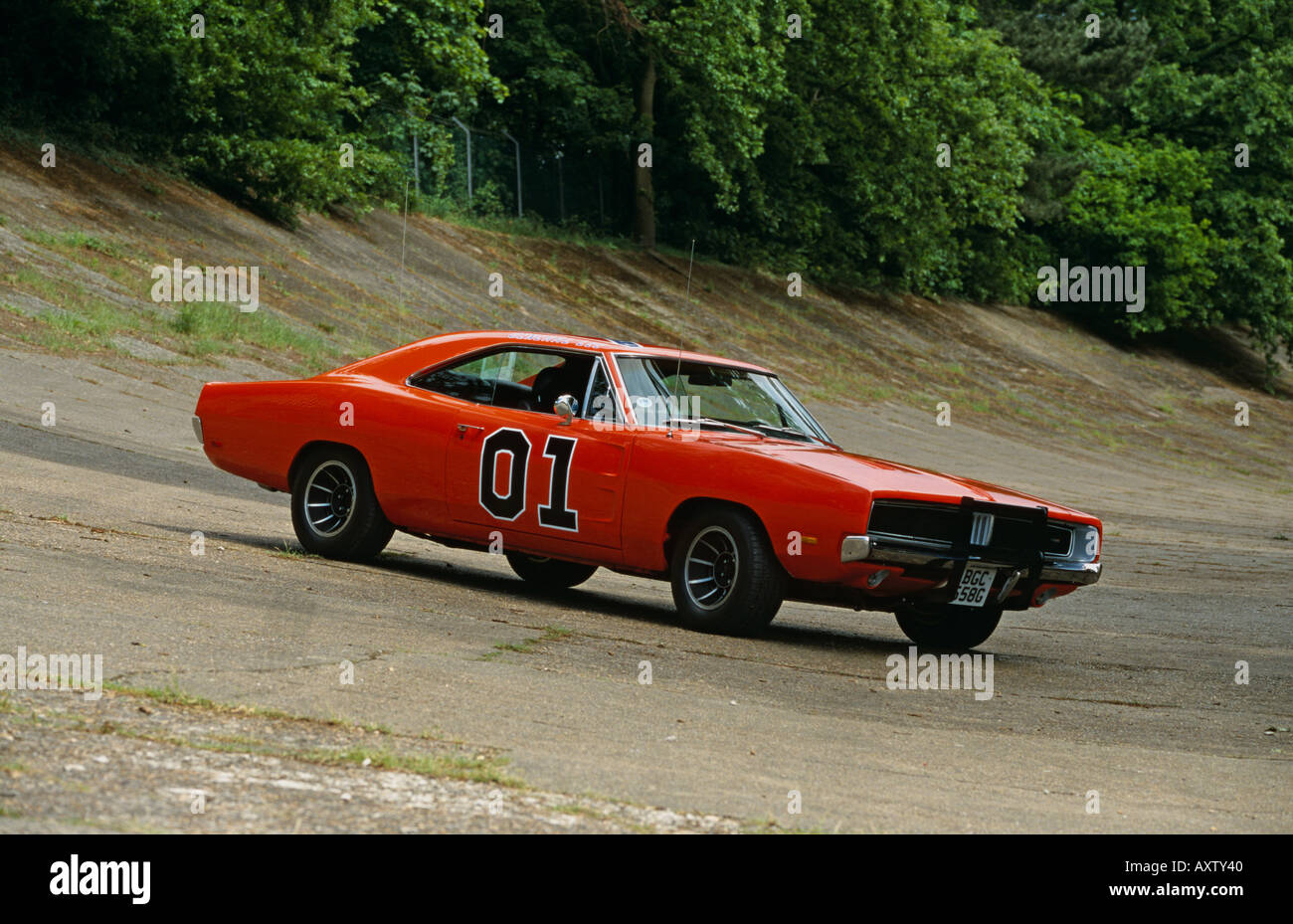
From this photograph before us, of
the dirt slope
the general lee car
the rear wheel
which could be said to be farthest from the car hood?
the dirt slope

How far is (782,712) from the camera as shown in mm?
6859

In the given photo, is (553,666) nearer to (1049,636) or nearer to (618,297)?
(1049,636)

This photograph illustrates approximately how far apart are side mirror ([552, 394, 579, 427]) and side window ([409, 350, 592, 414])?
24 centimetres

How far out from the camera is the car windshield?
953 centimetres

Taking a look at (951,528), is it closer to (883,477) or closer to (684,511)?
(883,477)

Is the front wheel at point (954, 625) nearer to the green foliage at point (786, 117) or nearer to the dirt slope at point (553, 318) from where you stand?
the dirt slope at point (553, 318)

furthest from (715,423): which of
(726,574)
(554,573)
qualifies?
(554,573)

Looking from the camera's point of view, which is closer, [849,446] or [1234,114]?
[849,446]

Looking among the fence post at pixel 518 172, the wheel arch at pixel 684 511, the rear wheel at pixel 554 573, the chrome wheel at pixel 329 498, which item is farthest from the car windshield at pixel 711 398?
the fence post at pixel 518 172

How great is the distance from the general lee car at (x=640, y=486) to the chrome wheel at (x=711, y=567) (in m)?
0.01

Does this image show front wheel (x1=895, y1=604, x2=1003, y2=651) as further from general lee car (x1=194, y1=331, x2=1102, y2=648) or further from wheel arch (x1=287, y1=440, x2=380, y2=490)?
wheel arch (x1=287, y1=440, x2=380, y2=490)

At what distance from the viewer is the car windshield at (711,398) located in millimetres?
9531

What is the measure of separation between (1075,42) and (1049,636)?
44392 millimetres
